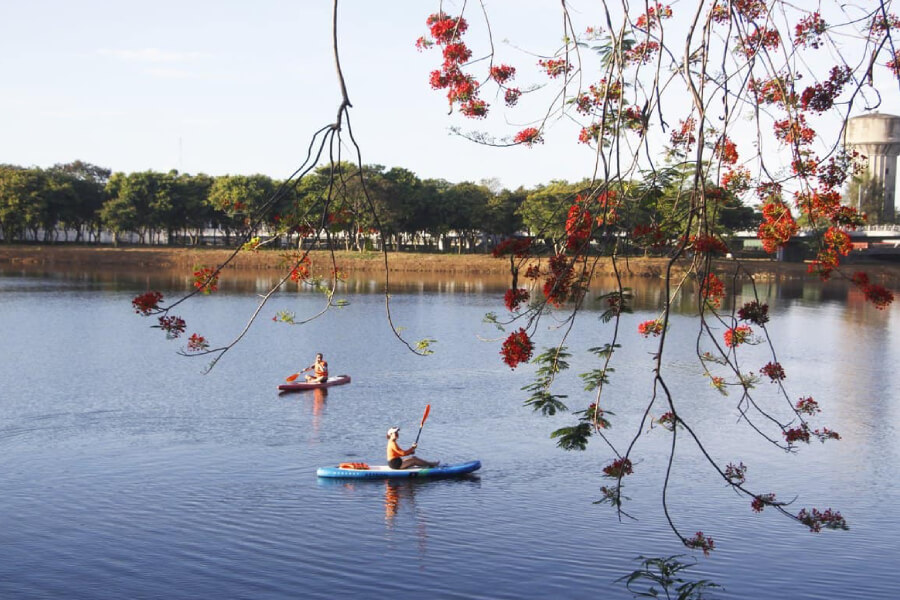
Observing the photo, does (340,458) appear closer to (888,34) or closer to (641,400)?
(641,400)

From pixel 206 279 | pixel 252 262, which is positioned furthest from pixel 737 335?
pixel 252 262

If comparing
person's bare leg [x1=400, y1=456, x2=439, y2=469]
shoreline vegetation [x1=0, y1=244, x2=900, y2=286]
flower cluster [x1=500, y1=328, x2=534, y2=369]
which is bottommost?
person's bare leg [x1=400, y1=456, x2=439, y2=469]

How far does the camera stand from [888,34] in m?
6.82

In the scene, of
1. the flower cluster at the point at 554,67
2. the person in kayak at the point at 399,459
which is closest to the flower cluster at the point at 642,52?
the flower cluster at the point at 554,67

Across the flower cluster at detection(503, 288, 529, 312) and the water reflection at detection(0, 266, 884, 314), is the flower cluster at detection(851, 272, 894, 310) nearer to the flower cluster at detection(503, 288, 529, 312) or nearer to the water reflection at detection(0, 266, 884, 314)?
the flower cluster at detection(503, 288, 529, 312)

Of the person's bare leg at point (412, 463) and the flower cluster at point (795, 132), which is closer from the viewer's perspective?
the flower cluster at point (795, 132)

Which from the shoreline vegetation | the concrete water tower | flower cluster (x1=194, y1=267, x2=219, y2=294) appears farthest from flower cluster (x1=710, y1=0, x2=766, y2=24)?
the concrete water tower

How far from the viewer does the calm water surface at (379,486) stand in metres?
14.0

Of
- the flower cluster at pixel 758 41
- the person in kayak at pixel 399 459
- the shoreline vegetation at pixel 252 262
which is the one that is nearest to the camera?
Answer: the flower cluster at pixel 758 41

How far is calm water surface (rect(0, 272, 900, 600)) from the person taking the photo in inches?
550

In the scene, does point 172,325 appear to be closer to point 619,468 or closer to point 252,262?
point 619,468

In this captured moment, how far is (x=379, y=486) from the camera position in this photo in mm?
18547

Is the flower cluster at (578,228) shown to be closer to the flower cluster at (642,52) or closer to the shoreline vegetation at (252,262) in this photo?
the flower cluster at (642,52)

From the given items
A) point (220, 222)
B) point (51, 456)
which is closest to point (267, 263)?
point (220, 222)
